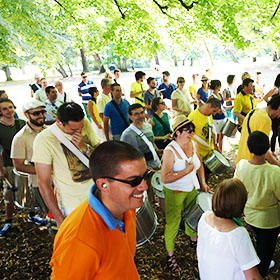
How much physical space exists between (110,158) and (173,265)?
260cm

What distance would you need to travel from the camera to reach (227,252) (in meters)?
1.94

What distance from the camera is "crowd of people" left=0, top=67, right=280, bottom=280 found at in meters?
1.43

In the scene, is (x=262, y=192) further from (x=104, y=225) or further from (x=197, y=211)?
(x=104, y=225)

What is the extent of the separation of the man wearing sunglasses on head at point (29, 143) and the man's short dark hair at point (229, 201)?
2221mm

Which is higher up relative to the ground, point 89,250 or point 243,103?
point 89,250

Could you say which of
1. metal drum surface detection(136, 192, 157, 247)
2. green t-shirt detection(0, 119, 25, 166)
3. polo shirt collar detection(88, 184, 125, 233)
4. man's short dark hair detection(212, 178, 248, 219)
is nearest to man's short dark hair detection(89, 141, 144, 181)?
polo shirt collar detection(88, 184, 125, 233)

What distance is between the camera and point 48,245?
13.6ft

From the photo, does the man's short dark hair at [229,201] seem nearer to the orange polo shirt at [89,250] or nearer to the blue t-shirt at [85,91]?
the orange polo shirt at [89,250]

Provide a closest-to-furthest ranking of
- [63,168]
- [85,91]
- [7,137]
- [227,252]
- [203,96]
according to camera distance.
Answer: [227,252], [63,168], [7,137], [203,96], [85,91]

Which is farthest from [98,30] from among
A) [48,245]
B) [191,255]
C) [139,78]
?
[191,255]

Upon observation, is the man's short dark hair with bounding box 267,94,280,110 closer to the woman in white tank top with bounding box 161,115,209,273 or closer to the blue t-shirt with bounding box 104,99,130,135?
the woman in white tank top with bounding box 161,115,209,273

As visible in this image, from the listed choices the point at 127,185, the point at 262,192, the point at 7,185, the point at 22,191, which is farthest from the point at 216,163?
the point at 7,185

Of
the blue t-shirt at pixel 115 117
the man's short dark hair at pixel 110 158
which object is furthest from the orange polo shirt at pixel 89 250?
the blue t-shirt at pixel 115 117

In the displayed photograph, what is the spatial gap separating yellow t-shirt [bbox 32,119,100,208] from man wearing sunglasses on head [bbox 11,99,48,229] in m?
0.77
